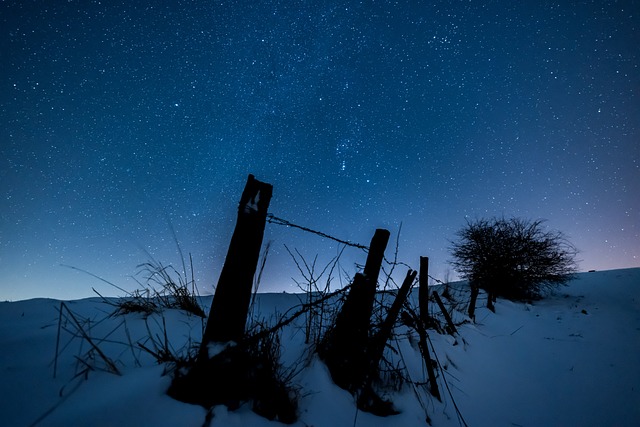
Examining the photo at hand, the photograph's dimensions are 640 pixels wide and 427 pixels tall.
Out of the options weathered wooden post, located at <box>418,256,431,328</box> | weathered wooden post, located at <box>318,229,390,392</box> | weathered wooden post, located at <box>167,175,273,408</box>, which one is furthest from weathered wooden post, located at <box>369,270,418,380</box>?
weathered wooden post, located at <box>418,256,431,328</box>

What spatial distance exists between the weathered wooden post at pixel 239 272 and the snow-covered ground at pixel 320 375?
1.08 feet

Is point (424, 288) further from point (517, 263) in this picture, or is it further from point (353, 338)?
point (517, 263)

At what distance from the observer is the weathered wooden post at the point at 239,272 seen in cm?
151

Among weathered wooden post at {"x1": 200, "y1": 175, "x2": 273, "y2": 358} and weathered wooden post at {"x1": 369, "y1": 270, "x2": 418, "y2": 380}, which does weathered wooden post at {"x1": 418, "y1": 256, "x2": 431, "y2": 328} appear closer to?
weathered wooden post at {"x1": 369, "y1": 270, "x2": 418, "y2": 380}

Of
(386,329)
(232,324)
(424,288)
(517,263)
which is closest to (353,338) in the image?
(386,329)

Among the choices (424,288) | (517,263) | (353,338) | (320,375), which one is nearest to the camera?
(320,375)

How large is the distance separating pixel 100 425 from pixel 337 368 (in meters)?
1.36

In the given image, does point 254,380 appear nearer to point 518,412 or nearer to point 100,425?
point 100,425

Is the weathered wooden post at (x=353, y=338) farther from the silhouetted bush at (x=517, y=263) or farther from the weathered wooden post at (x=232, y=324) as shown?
the silhouetted bush at (x=517, y=263)

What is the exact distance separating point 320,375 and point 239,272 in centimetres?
95

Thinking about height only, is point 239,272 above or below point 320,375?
above

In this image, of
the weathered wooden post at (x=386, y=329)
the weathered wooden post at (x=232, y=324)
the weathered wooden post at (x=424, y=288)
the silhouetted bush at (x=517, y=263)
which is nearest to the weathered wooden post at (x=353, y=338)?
the weathered wooden post at (x=386, y=329)

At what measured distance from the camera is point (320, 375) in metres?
1.83

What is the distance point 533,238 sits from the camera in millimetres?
11797
